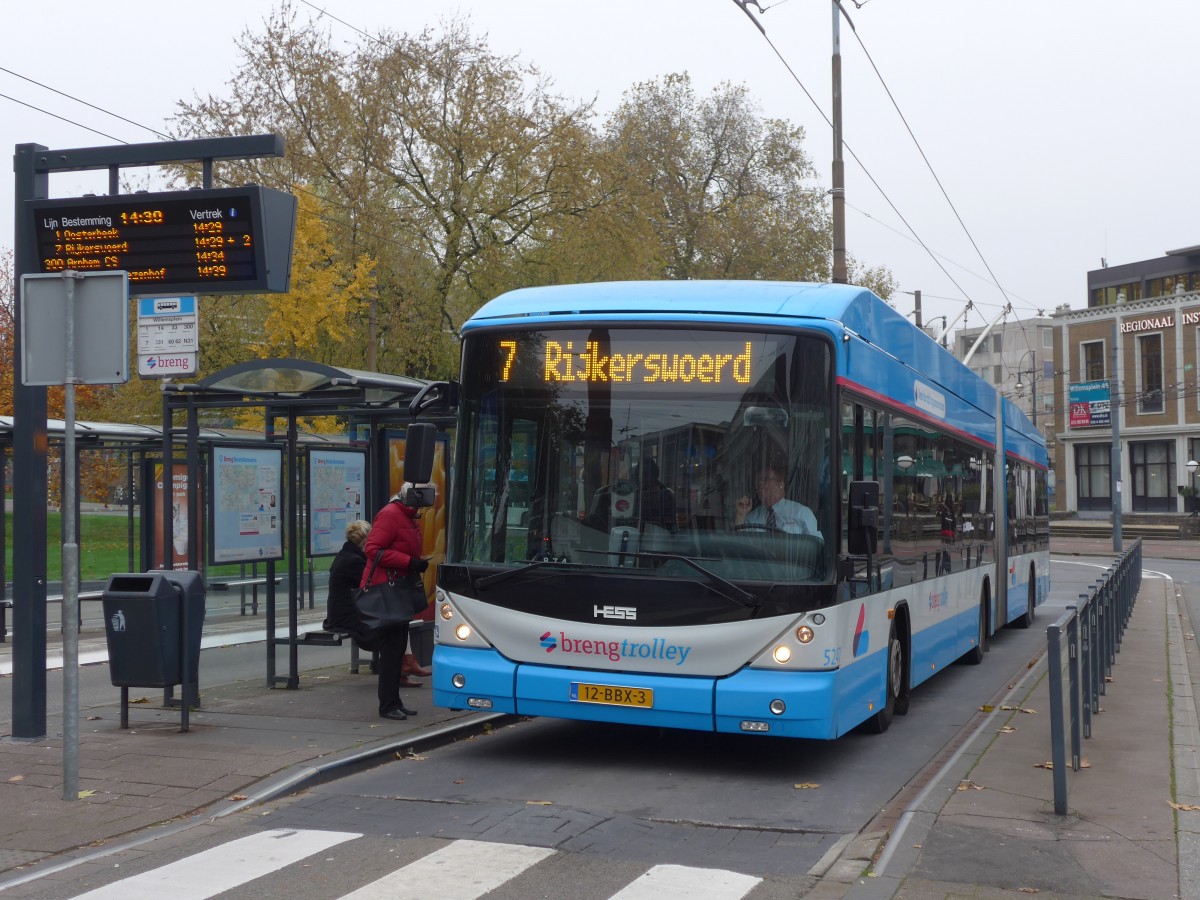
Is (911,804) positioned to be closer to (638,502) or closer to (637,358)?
(638,502)

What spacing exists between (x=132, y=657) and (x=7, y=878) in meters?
3.37

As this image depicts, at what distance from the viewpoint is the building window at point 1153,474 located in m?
69.0

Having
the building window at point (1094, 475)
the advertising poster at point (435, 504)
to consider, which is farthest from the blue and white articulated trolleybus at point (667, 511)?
Answer: the building window at point (1094, 475)

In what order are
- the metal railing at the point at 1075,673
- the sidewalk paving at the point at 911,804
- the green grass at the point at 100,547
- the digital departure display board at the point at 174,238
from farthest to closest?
the green grass at the point at 100,547 < the digital departure display board at the point at 174,238 < the metal railing at the point at 1075,673 < the sidewalk paving at the point at 911,804

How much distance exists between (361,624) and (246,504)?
1.95 metres

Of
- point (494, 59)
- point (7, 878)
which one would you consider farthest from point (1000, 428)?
point (494, 59)

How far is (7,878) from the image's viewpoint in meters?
6.05

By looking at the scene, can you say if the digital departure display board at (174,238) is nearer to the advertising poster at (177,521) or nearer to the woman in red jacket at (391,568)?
the woman in red jacket at (391,568)

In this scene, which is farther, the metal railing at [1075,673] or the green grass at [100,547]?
the green grass at [100,547]

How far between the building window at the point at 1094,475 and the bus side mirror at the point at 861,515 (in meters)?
68.2

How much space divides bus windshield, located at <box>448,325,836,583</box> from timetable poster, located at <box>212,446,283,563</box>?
3280mm

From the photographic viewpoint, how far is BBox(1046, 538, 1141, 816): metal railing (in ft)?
23.7

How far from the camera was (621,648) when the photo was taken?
8.41 meters

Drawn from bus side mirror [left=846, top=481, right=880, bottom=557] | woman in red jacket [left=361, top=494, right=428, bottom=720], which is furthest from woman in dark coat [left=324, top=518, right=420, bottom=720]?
bus side mirror [left=846, top=481, right=880, bottom=557]
